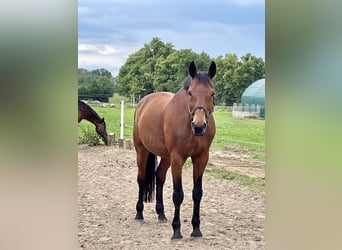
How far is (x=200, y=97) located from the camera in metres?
1.45

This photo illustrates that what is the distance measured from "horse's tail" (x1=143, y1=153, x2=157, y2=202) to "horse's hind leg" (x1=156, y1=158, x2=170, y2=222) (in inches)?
0.8

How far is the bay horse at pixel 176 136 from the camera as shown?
4.77ft

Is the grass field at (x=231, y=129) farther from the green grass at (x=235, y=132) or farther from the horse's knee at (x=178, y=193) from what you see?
the horse's knee at (x=178, y=193)

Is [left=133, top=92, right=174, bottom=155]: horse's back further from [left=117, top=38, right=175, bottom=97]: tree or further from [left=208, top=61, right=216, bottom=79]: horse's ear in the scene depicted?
[left=208, top=61, right=216, bottom=79]: horse's ear

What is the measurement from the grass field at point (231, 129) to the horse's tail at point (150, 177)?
0.19m

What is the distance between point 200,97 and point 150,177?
1.26ft

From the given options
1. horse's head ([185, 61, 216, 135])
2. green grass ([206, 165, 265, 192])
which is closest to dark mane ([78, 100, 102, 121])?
horse's head ([185, 61, 216, 135])

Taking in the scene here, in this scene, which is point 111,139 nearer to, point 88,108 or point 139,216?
point 88,108

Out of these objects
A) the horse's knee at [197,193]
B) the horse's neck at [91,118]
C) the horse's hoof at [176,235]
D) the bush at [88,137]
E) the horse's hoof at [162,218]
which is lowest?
the horse's hoof at [176,235]

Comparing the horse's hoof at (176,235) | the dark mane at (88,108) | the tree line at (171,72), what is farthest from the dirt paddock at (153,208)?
the tree line at (171,72)

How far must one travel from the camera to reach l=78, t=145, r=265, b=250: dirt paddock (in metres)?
1.50

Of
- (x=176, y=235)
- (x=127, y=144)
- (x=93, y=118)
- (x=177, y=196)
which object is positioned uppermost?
(x=93, y=118)

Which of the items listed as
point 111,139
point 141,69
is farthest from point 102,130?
point 141,69
